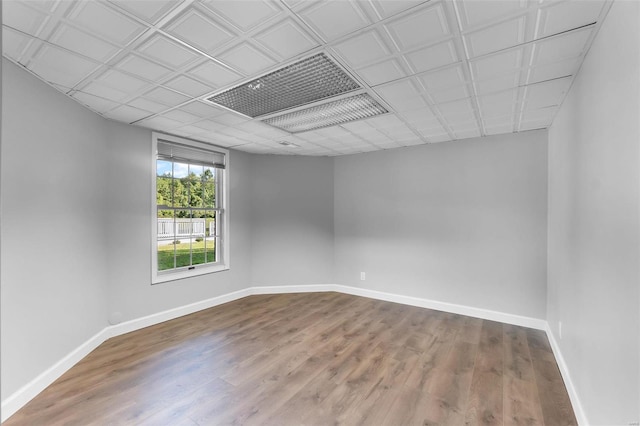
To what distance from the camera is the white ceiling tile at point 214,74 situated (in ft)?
7.51

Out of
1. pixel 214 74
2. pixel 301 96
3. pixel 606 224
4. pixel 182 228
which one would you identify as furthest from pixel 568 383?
pixel 182 228

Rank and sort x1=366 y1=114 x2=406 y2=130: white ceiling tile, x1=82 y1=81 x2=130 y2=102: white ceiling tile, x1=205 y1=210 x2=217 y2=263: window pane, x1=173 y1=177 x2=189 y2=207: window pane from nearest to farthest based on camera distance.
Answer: x1=82 y1=81 x2=130 y2=102: white ceiling tile → x1=366 y1=114 x2=406 y2=130: white ceiling tile → x1=173 y1=177 x2=189 y2=207: window pane → x1=205 y1=210 x2=217 y2=263: window pane

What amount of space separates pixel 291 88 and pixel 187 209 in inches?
98.8

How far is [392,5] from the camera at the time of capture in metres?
1.70

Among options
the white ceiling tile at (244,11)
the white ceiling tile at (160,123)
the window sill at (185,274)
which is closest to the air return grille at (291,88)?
the white ceiling tile at (244,11)

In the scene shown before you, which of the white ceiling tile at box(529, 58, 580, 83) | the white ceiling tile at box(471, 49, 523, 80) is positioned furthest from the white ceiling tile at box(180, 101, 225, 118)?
the white ceiling tile at box(529, 58, 580, 83)

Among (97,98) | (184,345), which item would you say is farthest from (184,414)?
(97,98)

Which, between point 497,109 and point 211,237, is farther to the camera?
point 211,237

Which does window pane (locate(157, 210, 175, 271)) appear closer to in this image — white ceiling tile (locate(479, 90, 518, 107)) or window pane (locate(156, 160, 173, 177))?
window pane (locate(156, 160, 173, 177))

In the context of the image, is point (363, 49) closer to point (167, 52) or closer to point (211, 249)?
point (167, 52)

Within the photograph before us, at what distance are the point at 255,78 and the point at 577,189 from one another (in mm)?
2615

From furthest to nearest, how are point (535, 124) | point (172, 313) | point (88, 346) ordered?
point (172, 313)
point (535, 124)
point (88, 346)

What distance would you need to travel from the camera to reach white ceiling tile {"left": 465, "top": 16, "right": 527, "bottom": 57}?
6.00 ft

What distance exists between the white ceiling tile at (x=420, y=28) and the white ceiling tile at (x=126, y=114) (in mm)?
2614
